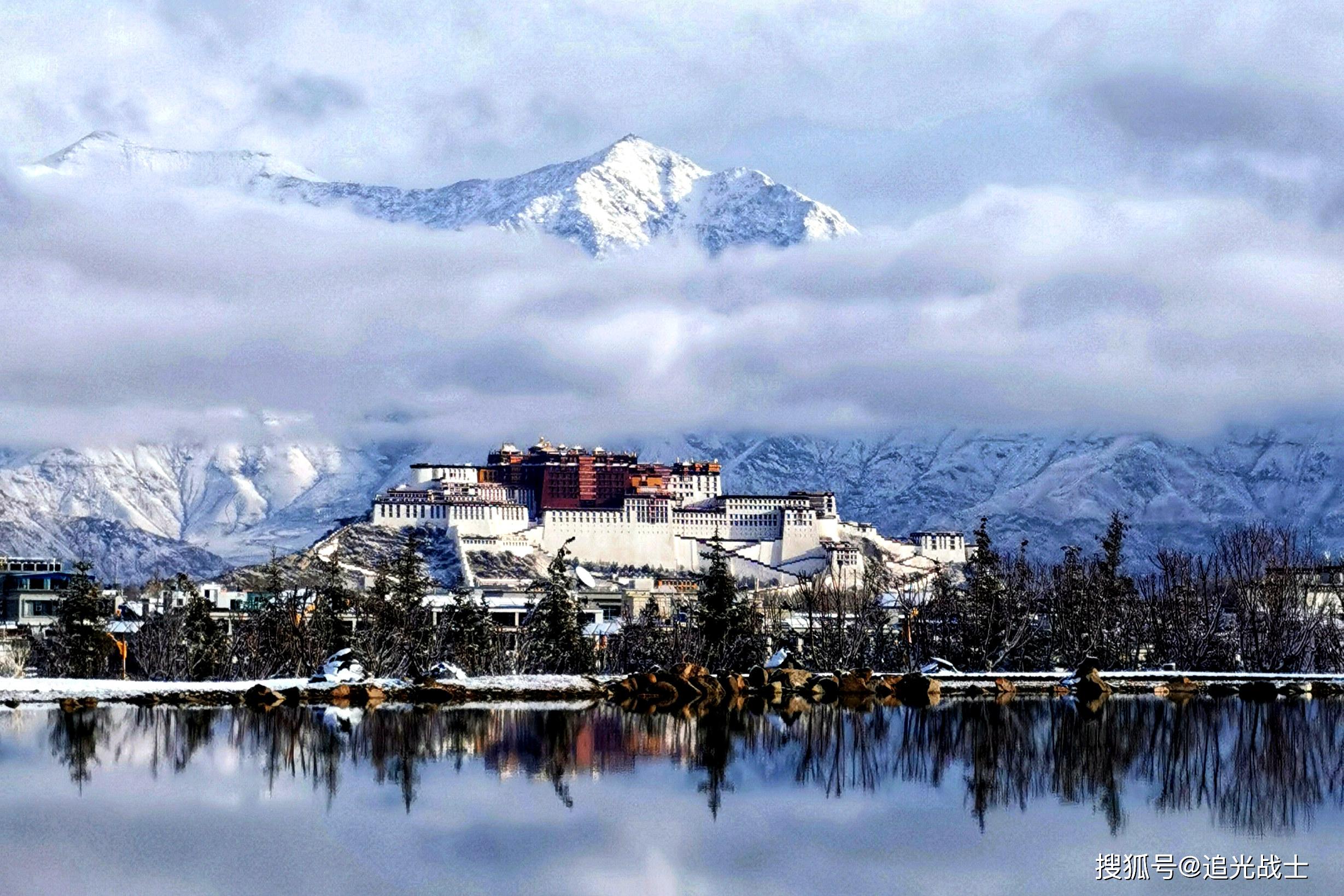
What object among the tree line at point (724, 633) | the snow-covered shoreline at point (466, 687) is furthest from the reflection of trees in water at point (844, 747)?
the tree line at point (724, 633)

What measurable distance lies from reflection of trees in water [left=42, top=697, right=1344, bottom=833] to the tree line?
19.6 m

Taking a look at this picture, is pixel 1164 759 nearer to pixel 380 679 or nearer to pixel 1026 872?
pixel 1026 872

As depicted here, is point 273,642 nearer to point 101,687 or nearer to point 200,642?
point 200,642

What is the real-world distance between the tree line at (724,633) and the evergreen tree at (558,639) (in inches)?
3.0

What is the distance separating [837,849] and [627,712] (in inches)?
1051

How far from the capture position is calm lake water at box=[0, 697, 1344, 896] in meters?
28.3

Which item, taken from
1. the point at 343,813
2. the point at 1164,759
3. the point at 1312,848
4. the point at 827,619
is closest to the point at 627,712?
the point at 1164,759

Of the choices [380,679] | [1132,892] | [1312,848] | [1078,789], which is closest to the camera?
[1132,892]

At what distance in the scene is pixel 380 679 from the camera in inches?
2603

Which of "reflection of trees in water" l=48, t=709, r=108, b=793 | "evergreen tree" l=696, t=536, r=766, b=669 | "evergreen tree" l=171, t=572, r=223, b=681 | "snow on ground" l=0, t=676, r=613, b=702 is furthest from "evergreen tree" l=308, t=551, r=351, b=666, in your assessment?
"reflection of trees in water" l=48, t=709, r=108, b=793

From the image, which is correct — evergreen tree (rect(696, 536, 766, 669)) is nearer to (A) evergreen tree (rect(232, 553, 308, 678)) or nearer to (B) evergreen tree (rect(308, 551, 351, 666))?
(B) evergreen tree (rect(308, 551, 351, 666))

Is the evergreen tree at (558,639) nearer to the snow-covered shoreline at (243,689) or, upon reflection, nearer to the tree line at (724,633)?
the tree line at (724,633)

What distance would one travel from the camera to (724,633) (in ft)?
Answer: 262

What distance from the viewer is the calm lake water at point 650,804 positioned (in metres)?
28.3
